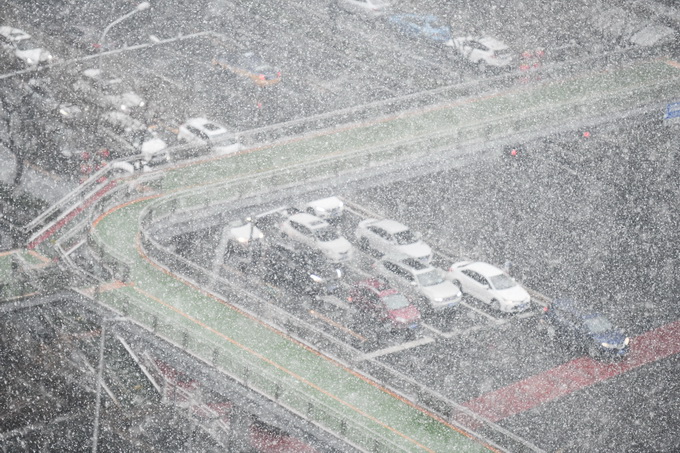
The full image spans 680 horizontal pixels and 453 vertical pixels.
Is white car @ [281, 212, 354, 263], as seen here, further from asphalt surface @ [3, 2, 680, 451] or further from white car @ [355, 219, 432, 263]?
asphalt surface @ [3, 2, 680, 451]

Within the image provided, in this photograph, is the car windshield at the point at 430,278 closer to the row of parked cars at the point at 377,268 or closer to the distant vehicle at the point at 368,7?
the row of parked cars at the point at 377,268

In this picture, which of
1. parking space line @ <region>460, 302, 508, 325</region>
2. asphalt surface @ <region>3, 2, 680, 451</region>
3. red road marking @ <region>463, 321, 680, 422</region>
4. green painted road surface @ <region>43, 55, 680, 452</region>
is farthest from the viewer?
parking space line @ <region>460, 302, 508, 325</region>

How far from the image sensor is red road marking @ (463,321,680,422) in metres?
23.9

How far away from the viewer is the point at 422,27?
141 feet

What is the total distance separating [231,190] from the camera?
2580cm

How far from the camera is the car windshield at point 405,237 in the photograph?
97.3 ft

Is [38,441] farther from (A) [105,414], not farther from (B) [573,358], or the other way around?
(B) [573,358]

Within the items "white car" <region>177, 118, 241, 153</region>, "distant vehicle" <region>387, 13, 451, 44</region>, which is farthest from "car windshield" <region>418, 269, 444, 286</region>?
"distant vehicle" <region>387, 13, 451, 44</region>

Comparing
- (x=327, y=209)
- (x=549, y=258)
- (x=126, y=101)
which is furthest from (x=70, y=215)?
(x=549, y=258)

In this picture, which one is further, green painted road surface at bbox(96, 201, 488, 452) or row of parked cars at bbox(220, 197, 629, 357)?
row of parked cars at bbox(220, 197, 629, 357)

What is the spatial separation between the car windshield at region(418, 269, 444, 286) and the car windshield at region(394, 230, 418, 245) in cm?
169

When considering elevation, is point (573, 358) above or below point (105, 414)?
above

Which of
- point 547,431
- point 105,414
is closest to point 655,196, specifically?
point 547,431

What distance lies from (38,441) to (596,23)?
119ft
